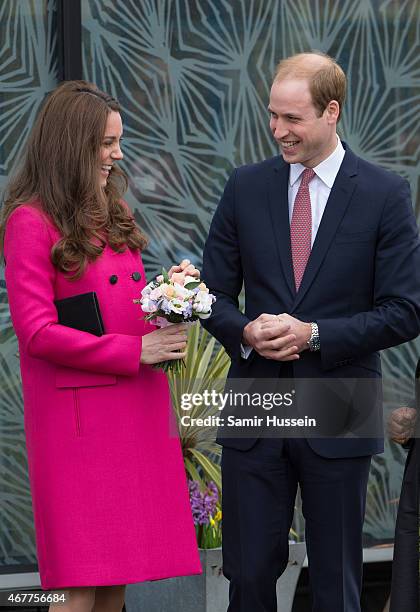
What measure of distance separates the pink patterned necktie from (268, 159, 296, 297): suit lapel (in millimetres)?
21

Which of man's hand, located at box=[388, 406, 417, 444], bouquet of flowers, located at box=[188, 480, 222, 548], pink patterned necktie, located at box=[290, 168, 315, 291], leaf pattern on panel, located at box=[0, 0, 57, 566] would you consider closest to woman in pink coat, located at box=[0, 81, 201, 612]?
pink patterned necktie, located at box=[290, 168, 315, 291]

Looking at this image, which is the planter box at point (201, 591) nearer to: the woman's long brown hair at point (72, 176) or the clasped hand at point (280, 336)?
the clasped hand at point (280, 336)

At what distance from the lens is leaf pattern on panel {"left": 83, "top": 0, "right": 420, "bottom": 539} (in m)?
5.71

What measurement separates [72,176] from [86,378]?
2.12ft

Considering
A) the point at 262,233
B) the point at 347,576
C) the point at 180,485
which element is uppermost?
the point at 262,233

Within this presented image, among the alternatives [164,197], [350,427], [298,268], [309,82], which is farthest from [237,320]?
[164,197]

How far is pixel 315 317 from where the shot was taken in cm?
398

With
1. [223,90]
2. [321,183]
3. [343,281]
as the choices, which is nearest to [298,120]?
[321,183]

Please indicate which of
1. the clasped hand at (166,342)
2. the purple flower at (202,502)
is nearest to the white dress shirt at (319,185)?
the clasped hand at (166,342)

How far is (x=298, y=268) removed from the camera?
402 cm

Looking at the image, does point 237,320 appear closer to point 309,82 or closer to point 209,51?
point 309,82

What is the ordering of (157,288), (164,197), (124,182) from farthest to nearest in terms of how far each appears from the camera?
1. (164,197)
2. (124,182)
3. (157,288)

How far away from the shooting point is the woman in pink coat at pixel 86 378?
383 cm

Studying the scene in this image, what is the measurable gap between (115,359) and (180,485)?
51cm
